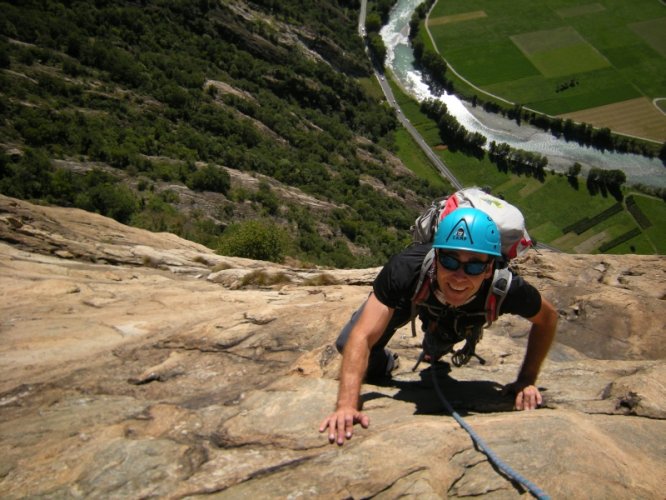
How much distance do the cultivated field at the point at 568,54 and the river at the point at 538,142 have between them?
579 centimetres

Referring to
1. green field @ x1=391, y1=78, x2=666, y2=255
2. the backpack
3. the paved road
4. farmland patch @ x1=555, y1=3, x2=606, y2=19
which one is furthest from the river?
the backpack

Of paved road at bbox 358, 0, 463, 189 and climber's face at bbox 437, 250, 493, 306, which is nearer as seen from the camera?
climber's face at bbox 437, 250, 493, 306

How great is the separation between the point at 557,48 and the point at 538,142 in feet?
103

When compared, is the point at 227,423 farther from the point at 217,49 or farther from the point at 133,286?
the point at 217,49

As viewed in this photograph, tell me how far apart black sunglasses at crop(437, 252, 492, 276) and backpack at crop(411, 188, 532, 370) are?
277 millimetres

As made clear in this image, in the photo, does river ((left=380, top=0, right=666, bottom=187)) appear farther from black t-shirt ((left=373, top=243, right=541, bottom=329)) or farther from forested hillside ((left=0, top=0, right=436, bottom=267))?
black t-shirt ((left=373, top=243, right=541, bottom=329))

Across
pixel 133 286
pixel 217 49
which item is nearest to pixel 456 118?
pixel 217 49

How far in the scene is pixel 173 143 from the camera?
57156mm

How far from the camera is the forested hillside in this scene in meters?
40.4

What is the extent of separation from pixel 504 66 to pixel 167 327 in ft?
392

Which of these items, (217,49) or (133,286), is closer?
(133,286)

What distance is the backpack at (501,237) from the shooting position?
6.86m

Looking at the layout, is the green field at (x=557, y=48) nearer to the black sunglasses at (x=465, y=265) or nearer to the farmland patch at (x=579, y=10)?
the farmland patch at (x=579, y=10)

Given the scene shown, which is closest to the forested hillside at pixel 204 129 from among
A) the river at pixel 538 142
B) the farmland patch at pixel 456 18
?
the river at pixel 538 142
